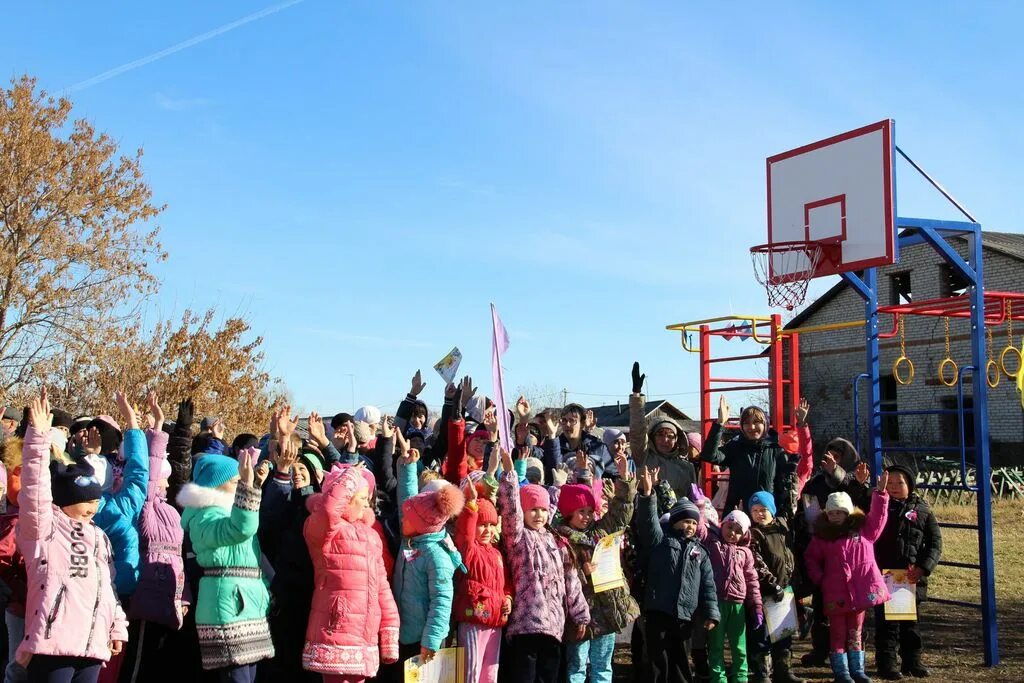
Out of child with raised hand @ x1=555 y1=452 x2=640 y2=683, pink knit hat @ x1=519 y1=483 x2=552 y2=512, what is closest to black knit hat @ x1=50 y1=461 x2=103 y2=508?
pink knit hat @ x1=519 y1=483 x2=552 y2=512

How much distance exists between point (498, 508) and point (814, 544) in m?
2.53

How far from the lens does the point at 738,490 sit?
725cm

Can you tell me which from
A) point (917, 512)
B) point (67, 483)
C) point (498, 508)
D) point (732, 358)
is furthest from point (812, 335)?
point (67, 483)

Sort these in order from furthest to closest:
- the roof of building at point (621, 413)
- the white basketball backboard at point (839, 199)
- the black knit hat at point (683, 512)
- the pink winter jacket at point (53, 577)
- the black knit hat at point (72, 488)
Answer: the roof of building at point (621, 413)
the white basketball backboard at point (839, 199)
the black knit hat at point (683, 512)
the black knit hat at point (72, 488)
the pink winter jacket at point (53, 577)

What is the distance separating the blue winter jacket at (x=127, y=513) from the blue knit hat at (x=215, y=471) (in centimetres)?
49

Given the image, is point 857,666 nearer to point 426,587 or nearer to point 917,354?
point 426,587

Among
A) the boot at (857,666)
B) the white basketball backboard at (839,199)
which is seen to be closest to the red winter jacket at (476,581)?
the boot at (857,666)

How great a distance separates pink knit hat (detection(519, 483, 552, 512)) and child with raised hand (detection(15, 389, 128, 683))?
2300 mm

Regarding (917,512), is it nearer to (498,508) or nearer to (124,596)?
(498,508)

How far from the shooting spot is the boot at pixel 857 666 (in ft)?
21.8

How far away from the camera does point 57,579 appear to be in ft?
13.4

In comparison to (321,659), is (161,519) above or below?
above

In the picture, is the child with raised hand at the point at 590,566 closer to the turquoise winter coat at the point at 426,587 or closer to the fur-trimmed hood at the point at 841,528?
the turquoise winter coat at the point at 426,587

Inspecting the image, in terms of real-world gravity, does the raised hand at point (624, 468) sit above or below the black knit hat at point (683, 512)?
above
